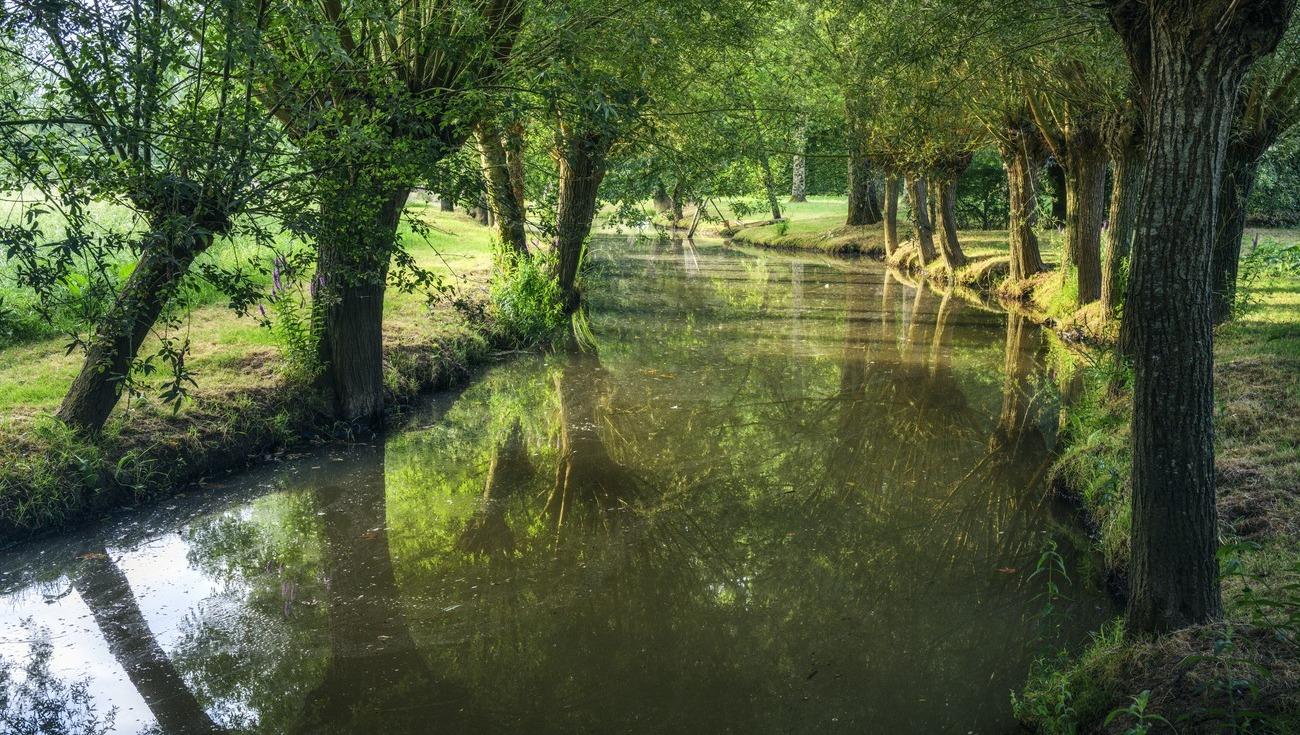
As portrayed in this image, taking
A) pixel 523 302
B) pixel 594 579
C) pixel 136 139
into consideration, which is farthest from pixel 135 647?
pixel 523 302

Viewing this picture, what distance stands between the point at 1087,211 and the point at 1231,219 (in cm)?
369

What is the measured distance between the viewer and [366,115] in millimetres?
7871

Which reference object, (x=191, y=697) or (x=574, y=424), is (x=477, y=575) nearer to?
(x=191, y=697)

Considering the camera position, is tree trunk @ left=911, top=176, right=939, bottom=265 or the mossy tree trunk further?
tree trunk @ left=911, top=176, right=939, bottom=265

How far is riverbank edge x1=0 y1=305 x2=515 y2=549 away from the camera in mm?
8438

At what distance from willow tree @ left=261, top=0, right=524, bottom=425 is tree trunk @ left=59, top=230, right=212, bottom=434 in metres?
1.06

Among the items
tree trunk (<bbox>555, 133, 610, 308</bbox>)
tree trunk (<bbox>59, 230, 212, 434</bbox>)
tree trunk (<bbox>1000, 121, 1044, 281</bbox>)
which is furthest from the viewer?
tree trunk (<bbox>1000, 121, 1044, 281</bbox>)

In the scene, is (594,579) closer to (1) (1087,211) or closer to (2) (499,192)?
(2) (499,192)

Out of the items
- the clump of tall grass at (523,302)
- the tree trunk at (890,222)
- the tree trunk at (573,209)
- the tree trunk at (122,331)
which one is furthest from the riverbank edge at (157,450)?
the tree trunk at (890,222)

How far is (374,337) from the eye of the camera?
38.3 feet

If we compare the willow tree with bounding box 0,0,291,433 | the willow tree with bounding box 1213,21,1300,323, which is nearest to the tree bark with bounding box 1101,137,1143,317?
the willow tree with bounding box 1213,21,1300,323

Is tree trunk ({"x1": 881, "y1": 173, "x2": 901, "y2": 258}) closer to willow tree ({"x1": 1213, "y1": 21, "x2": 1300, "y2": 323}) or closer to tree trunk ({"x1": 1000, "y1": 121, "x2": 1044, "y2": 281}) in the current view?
tree trunk ({"x1": 1000, "y1": 121, "x2": 1044, "y2": 281})

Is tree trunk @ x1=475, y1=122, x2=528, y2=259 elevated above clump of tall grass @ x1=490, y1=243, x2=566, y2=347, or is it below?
above

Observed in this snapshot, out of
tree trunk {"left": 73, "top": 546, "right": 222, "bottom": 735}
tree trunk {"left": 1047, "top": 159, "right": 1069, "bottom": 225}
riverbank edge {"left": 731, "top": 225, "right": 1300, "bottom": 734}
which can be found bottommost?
tree trunk {"left": 73, "top": 546, "right": 222, "bottom": 735}
